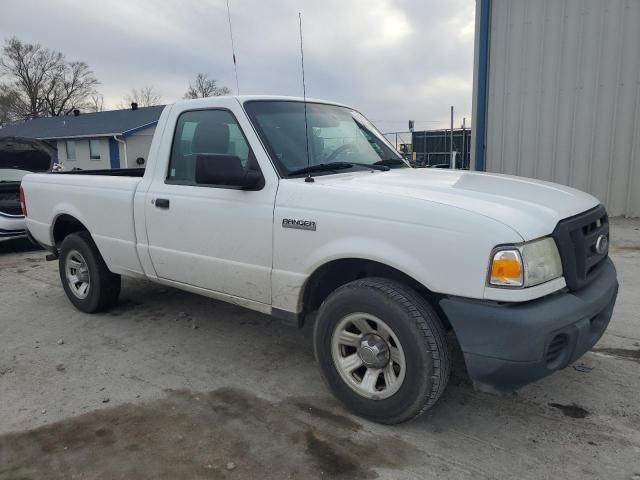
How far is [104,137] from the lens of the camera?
33.6 metres

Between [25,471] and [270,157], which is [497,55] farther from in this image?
[25,471]

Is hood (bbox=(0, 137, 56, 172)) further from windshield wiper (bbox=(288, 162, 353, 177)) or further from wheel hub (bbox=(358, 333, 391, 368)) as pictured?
wheel hub (bbox=(358, 333, 391, 368))

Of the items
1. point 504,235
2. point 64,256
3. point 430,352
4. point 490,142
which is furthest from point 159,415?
point 490,142

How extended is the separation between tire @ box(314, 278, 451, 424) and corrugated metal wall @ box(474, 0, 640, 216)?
8974 millimetres

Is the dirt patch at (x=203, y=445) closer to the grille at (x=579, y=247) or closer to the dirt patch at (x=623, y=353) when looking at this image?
the grille at (x=579, y=247)

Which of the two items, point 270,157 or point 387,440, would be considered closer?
point 387,440

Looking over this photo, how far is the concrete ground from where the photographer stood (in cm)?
272

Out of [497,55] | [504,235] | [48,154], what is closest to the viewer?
[504,235]

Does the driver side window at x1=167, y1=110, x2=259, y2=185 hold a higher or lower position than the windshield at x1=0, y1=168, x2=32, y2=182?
higher

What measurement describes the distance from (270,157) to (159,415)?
1.77 m

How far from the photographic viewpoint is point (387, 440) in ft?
9.59

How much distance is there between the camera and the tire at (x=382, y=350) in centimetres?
277

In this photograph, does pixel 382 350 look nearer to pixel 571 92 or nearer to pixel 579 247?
pixel 579 247

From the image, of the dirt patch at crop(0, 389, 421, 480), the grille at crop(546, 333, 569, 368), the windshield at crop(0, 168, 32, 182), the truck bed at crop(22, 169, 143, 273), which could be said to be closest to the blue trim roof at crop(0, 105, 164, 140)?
the windshield at crop(0, 168, 32, 182)
